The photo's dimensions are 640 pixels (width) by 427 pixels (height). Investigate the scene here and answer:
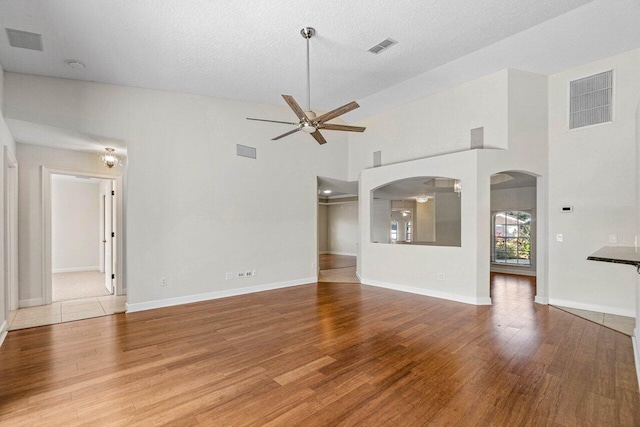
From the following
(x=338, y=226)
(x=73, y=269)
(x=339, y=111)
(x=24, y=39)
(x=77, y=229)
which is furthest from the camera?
(x=338, y=226)

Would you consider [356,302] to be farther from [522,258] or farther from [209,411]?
[522,258]

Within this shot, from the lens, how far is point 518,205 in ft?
27.0

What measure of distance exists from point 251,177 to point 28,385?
427 cm

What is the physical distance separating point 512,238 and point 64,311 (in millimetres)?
10259

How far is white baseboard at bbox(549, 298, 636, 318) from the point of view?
4.46 m

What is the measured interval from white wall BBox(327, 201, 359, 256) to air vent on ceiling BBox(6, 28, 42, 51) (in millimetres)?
10622

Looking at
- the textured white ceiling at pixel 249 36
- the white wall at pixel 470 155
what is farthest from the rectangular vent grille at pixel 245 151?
the white wall at pixel 470 155

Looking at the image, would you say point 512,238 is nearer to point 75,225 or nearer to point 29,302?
point 29,302

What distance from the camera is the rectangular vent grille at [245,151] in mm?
5973

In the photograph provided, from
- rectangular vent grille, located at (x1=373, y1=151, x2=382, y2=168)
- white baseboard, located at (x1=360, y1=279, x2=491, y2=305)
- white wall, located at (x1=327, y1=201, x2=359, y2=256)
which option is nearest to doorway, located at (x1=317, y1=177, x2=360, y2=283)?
white wall, located at (x1=327, y1=201, x2=359, y2=256)

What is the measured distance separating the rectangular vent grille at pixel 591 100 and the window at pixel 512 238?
155 inches

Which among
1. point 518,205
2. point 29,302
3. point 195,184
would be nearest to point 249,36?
point 195,184

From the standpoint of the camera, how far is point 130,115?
4848mm

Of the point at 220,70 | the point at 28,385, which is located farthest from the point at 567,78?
the point at 28,385
